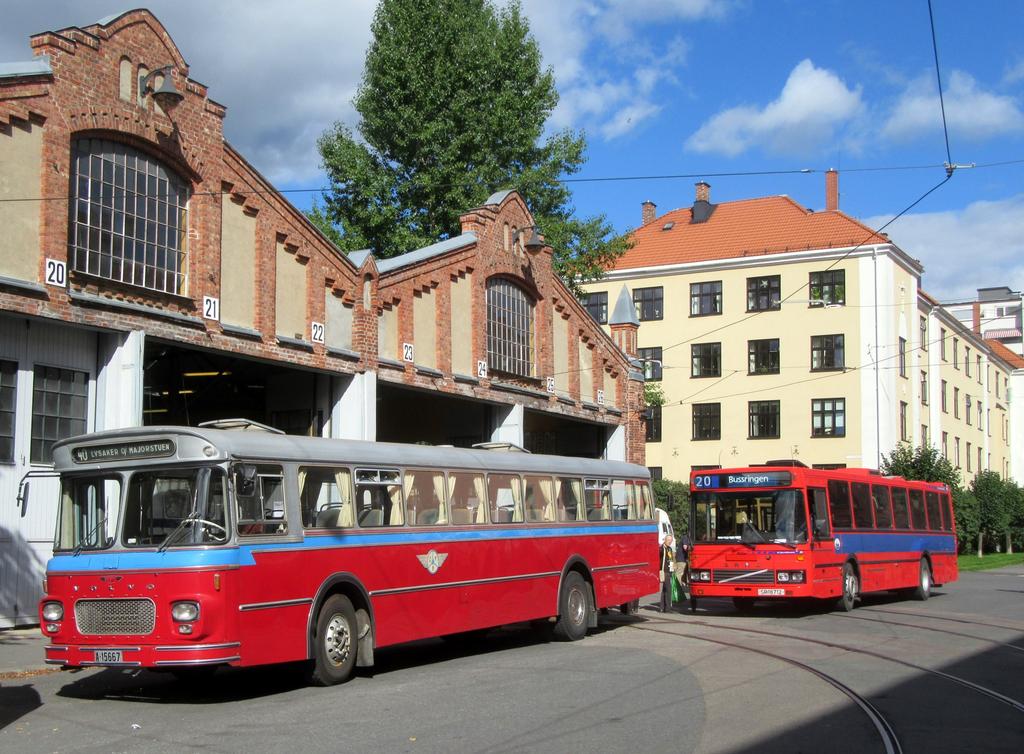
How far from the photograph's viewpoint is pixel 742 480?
21.6 meters

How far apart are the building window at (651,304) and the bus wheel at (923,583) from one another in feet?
107

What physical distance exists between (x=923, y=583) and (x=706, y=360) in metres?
31.2

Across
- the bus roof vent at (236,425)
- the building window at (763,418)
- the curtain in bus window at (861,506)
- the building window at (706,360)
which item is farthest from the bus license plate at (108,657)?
the building window at (706,360)

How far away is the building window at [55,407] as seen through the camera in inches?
695

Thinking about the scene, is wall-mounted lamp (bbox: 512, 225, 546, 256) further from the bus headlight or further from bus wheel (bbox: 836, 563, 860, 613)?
the bus headlight

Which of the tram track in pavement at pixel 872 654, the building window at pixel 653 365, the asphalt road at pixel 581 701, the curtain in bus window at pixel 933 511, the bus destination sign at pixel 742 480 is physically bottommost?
the tram track in pavement at pixel 872 654

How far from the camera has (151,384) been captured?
80.6 feet

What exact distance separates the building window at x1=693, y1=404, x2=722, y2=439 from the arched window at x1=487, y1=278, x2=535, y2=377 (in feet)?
92.6

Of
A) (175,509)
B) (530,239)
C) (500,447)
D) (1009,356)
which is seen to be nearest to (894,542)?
(530,239)

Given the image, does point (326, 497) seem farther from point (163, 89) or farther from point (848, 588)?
point (848, 588)

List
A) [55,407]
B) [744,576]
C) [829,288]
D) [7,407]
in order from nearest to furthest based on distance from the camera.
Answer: [7,407]
[55,407]
[744,576]
[829,288]

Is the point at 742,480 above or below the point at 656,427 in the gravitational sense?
below

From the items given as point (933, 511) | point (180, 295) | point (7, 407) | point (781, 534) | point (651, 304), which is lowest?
point (781, 534)

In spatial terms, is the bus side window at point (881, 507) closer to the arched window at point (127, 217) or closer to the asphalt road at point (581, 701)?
the asphalt road at point (581, 701)
